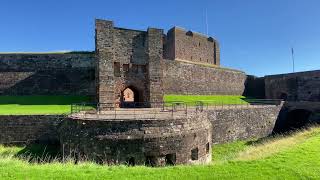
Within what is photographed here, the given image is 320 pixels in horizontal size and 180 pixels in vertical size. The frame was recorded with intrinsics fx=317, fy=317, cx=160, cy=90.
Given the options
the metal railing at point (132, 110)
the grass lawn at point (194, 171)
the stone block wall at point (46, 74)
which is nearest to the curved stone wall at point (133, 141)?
the metal railing at point (132, 110)

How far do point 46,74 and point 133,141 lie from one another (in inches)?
621

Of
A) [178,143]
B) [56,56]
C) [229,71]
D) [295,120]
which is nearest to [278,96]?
[229,71]

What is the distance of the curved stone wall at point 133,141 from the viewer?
11.5m

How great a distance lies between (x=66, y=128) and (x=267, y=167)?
816 centimetres

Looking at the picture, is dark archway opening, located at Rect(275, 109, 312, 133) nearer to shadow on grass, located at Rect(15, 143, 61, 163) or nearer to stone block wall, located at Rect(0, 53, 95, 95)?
stone block wall, located at Rect(0, 53, 95, 95)

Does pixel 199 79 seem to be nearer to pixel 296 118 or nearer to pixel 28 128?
pixel 296 118

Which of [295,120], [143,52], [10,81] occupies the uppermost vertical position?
[143,52]

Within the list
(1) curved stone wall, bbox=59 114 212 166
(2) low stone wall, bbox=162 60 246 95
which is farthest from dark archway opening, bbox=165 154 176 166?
(2) low stone wall, bbox=162 60 246 95

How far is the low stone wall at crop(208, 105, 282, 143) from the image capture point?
2020cm

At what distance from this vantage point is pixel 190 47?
1558 inches

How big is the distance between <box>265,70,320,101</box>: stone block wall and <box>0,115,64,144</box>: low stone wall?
2745 cm

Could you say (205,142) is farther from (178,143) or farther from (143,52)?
(143,52)

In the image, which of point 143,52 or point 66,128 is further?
point 143,52

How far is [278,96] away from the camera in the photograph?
36969mm
